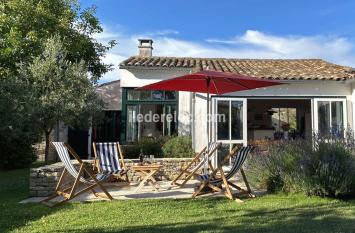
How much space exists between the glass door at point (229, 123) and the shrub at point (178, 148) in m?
0.95

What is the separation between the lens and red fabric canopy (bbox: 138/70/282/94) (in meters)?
8.01

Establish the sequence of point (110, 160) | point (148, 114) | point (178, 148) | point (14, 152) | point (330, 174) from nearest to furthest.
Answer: point (330, 174) → point (110, 160) → point (178, 148) → point (14, 152) → point (148, 114)

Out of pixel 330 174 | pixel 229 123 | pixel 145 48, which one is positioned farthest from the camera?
pixel 145 48

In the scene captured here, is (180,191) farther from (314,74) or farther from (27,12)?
(27,12)

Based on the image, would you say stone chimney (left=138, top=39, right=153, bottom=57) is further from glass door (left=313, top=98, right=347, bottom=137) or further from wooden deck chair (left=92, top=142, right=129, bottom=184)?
wooden deck chair (left=92, top=142, right=129, bottom=184)

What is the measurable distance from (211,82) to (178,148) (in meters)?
4.71

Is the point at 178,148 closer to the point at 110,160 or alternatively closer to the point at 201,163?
the point at 110,160

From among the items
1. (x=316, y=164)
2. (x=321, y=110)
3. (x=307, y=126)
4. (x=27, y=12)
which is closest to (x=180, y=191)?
(x=316, y=164)

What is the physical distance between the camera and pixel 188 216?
639 cm

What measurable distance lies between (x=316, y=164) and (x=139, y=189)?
13.0 feet

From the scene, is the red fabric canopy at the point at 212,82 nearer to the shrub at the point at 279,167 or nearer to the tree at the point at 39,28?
the shrub at the point at 279,167

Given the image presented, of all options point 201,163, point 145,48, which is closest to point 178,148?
point 201,163


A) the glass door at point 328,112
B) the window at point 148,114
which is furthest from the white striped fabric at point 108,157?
the glass door at point 328,112

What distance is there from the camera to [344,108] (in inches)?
562
